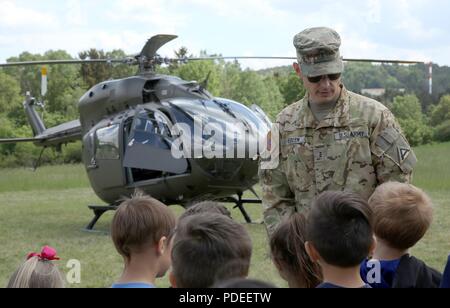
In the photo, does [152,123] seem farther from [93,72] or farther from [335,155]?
[93,72]

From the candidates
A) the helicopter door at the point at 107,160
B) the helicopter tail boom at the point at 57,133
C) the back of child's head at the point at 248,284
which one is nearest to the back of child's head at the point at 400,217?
the back of child's head at the point at 248,284

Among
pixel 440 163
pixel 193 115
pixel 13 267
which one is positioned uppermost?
pixel 193 115

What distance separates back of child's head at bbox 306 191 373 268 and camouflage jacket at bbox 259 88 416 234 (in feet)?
3.04

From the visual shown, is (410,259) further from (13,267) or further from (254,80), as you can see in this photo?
(254,80)

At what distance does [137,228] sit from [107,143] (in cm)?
741

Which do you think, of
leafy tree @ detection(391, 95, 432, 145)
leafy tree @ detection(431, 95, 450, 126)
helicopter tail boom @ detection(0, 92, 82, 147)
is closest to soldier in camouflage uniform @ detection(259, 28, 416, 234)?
helicopter tail boom @ detection(0, 92, 82, 147)

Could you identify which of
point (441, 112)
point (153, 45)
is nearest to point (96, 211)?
point (153, 45)

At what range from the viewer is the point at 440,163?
24.8 meters

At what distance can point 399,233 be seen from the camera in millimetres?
2922

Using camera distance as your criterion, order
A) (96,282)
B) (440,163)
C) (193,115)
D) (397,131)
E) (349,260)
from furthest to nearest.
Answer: (440,163), (193,115), (96,282), (397,131), (349,260)

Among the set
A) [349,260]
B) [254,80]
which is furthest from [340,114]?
[254,80]

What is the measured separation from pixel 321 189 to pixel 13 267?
5.31m

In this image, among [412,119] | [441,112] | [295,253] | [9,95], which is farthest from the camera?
[9,95]

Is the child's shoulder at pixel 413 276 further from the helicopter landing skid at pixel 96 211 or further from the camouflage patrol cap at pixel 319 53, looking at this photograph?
the helicopter landing skid at pixel 96 211
